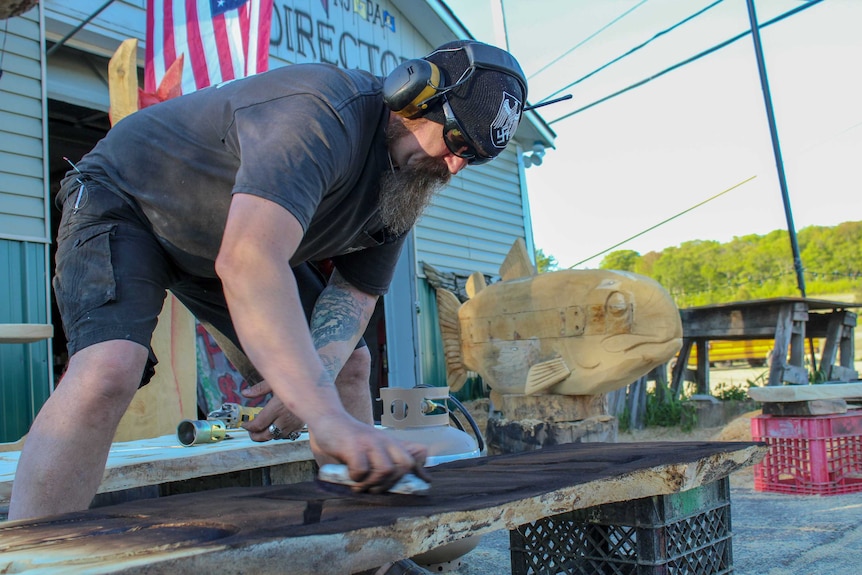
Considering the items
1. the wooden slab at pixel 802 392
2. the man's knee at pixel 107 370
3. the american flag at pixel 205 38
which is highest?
the american flag at pixel 205 38

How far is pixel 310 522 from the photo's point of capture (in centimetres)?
117

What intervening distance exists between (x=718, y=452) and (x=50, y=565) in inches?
60.1

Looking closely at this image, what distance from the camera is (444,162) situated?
6.43ft

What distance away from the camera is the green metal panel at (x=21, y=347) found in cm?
546

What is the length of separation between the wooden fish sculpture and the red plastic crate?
97 cm

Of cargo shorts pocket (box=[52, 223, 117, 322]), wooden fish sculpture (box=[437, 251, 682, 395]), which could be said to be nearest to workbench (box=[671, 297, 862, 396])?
wooden fish sculpture (box=[437, 251, 682, 395])

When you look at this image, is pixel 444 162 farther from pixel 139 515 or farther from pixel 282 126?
pixel 139 515

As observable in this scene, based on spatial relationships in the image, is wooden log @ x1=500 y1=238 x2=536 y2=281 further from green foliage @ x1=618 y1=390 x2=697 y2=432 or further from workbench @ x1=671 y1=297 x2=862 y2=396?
workbench @ x1=671 y1=297 x2=862 y2=396

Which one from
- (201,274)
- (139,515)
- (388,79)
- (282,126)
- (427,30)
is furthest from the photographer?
(427,30)

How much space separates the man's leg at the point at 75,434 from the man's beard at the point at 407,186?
2.43 feet

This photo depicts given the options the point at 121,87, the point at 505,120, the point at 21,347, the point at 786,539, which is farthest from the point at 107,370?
the point at 21,347

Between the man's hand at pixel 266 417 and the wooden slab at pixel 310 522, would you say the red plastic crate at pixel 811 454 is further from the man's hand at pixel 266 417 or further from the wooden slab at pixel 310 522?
the man's hand at pixel 266 417

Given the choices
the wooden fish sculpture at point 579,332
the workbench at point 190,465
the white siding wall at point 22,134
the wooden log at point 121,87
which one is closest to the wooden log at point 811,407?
the wooden fish sculpture at point 579,332

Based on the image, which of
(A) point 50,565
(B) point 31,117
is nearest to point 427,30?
(B) point 31,117
